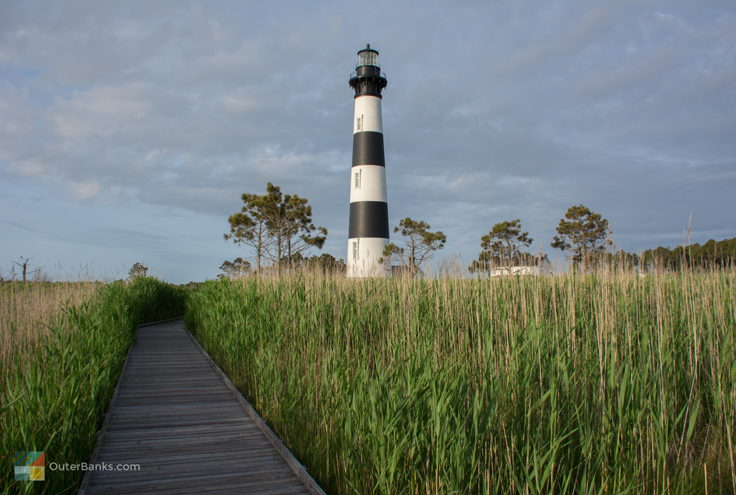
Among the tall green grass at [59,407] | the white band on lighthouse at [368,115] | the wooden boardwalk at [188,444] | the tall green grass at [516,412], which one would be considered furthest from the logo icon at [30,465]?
the white band on lighthouse at [368,115]

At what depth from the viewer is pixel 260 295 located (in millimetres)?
6402

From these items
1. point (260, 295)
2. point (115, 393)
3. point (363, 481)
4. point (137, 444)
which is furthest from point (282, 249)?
point (363, 481)

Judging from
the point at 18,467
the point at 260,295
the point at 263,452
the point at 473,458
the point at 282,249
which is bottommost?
the point at 263,452

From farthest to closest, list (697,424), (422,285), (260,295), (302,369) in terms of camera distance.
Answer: (260,295), (422,285), (302,369), (697,424)

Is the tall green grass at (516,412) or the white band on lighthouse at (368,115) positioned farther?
the white band on lighthouse at (368,115)

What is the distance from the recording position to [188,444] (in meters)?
3.48

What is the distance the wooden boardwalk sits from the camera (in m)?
2.80

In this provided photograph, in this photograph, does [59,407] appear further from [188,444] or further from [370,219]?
[370,219]

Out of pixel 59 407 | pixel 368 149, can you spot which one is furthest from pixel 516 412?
pixel 368 149

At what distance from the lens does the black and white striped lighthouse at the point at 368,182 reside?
696 inches

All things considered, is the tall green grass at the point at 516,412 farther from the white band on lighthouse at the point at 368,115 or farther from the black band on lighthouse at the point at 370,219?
the white band on lighthouse at the point at 368,115

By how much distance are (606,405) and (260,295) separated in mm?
4756

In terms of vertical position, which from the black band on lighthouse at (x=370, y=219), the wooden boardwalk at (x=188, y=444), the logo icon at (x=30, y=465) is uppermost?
the black band on lighthouse at (x=370, y=219)

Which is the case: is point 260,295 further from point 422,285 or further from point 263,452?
point 263,452
